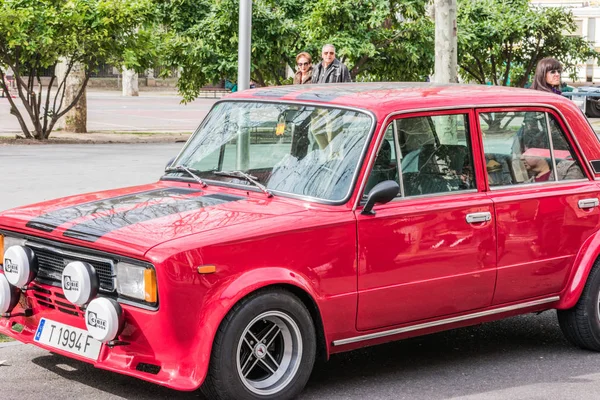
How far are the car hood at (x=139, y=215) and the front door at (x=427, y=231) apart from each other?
513 millimetres

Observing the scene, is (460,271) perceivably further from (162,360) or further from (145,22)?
(145,22)

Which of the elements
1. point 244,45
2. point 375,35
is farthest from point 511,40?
point 244,45

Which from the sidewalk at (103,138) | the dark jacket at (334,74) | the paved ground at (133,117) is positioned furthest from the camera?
the paved ground at (133,117)

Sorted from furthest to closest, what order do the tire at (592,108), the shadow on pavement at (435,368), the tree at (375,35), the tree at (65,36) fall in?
the tire at (592,108) < the tree at (375,35) < the tree at (65,36) < the shadow on pavement at (435,368)

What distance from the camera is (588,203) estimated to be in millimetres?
6551

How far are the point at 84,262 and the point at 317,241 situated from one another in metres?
1.12

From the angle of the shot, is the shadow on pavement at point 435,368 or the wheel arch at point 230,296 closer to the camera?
the wheel arch at point 230,296

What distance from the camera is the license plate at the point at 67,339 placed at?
515 cm

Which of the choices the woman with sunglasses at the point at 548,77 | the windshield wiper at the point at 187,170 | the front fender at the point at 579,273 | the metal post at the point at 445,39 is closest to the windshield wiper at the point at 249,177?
the windshield wiper at the point at 187,170

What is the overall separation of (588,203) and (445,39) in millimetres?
7995

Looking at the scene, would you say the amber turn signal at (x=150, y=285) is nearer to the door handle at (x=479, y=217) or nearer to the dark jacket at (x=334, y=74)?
the door handle at (x=479, y=217)

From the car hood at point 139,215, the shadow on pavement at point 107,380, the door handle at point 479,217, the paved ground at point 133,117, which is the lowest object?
the shadow on pavement at point 107,380

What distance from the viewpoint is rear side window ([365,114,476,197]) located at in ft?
19.1

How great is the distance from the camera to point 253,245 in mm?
5090
